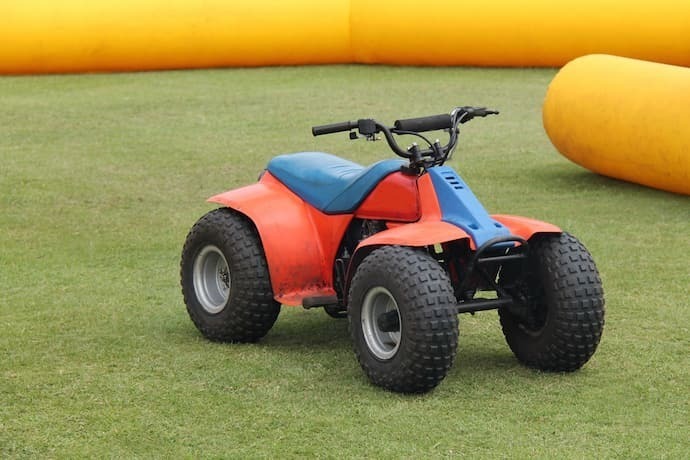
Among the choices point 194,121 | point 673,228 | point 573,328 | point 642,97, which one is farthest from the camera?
point 194,121

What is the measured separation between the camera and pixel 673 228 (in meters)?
9.16

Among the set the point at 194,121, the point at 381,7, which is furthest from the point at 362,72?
the point at 194,121

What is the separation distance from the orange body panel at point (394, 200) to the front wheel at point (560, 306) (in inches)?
22.3

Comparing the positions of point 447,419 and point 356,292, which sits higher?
point 356,292

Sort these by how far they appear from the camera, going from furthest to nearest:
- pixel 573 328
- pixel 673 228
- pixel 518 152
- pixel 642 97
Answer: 1. pixel 518 152
2. pixel 642 97
3. pixel 673 228
4. pixel 573 328

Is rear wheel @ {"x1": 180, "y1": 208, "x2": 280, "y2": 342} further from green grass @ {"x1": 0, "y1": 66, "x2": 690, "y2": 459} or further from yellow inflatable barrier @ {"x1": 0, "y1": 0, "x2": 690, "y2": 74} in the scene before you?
yellow inflatable barrier @ {"x1": 0, "y1": 0, "x2": 690, "y2": 74}

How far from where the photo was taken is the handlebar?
19.0ft

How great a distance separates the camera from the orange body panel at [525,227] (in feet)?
19.0

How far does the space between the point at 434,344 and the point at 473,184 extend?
214 inches

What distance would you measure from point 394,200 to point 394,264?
1.80 ft

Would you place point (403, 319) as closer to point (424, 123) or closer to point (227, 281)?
point (424, 123)

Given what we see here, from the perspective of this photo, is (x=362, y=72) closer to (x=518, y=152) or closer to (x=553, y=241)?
(x=518, y=152)

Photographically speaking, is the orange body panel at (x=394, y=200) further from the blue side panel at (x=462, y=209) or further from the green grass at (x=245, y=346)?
the green grass at (x=245, y=346)

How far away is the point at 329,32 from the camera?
16531 mm
